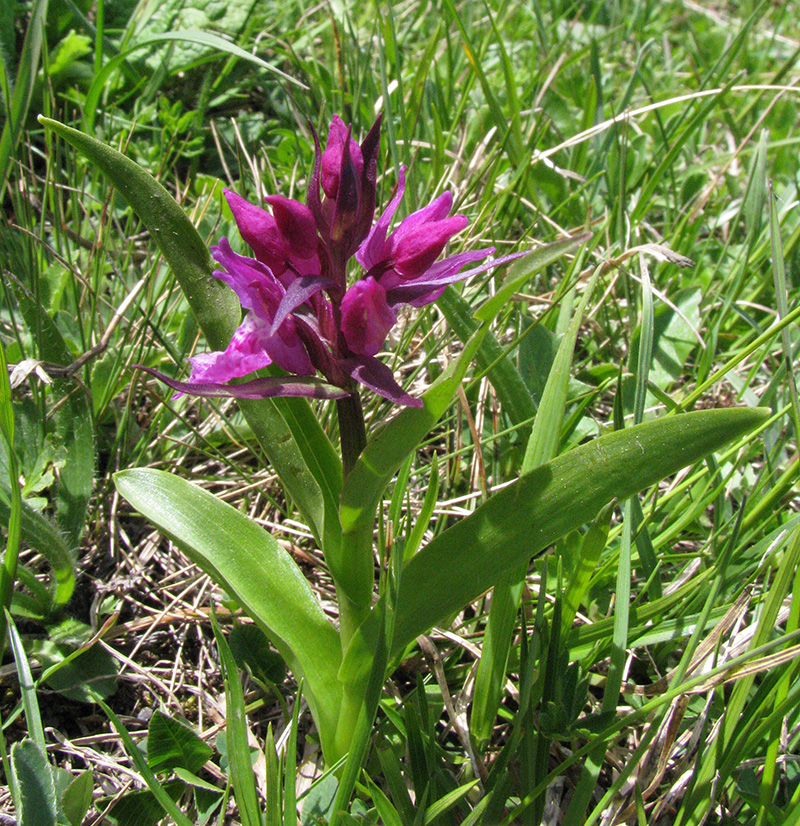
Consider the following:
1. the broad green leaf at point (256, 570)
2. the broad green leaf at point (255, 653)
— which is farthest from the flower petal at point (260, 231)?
the broad green leaf at point (255, 653)

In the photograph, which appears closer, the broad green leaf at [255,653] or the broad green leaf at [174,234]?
the broad green leaf at [174,234]

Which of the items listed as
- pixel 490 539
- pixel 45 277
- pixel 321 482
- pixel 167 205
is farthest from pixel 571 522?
pixel 45 277

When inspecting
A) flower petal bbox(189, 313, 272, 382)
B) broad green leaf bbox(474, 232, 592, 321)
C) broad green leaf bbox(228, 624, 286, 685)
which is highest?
broad green leaf bbox(474, 232, 592, 321)

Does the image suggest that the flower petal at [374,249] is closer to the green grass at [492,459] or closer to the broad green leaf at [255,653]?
the green grass at [492,459]

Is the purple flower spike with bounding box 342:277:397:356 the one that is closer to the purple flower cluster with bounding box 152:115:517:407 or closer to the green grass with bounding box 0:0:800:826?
the purple flower cluster with bounding box 152:115:517:407

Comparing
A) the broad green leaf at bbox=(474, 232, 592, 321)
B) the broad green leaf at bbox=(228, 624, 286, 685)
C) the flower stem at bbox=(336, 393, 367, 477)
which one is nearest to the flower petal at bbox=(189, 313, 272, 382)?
the flower stem at bbox=(336, 393, 367, 477)

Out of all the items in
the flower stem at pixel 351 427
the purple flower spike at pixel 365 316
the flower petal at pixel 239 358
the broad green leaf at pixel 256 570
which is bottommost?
the broad green leaf at pixel 256 570
